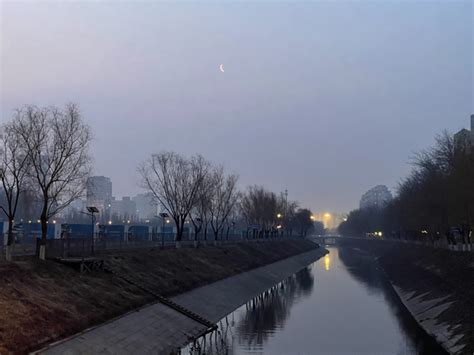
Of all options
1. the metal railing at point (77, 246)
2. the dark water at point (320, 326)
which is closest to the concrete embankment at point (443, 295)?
the dark water at point (320, 326)

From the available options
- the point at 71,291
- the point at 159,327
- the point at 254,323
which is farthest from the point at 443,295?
the point at 71,291

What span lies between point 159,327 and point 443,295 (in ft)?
86.5

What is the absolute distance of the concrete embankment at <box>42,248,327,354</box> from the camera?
2738cm

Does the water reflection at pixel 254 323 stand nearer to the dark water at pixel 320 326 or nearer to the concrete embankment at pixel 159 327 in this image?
the dark water at pixel 320 326

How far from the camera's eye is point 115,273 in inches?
1636

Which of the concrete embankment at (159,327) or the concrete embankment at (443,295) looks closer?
the concrete embankment at (159,327)

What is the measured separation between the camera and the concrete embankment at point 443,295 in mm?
34559

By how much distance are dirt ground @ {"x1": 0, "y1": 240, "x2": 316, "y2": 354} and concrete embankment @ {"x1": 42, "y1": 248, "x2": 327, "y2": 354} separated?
2.43 ft

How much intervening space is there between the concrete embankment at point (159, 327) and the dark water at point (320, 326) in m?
1.21

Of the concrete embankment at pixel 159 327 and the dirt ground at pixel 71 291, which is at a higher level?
the dirt ground at pixel 71 291

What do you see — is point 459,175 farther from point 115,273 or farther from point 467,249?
point 115,273

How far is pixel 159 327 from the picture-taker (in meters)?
35.2

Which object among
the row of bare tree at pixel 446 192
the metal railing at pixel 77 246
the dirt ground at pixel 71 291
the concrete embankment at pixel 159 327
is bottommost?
the concrete embankment at pixel 159 327

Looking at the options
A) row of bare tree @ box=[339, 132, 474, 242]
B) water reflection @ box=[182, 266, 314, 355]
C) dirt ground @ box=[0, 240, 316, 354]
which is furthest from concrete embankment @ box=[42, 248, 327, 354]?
row of bare tree @ box=[339, 132, 474, 242]
